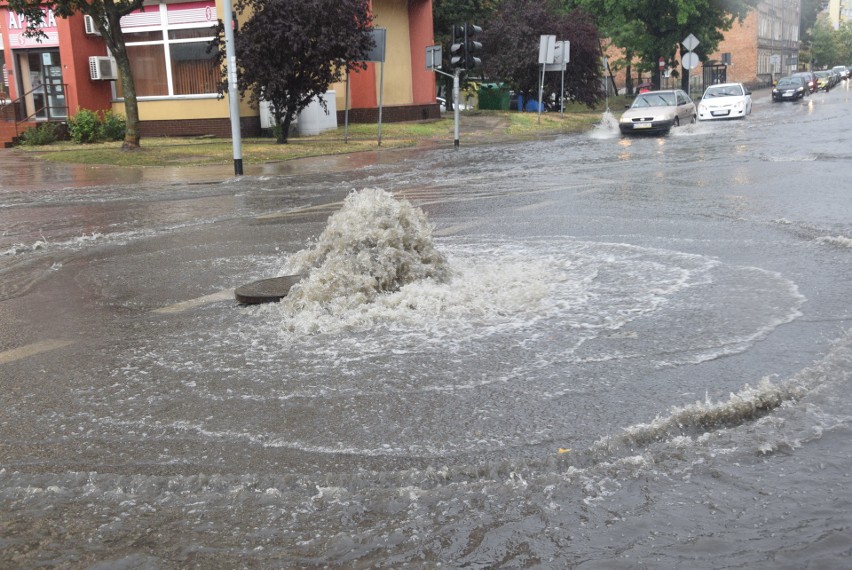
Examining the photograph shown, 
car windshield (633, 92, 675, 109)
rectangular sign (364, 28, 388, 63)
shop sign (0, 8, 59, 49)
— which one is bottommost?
car windshield (633, 92, 675, 109)

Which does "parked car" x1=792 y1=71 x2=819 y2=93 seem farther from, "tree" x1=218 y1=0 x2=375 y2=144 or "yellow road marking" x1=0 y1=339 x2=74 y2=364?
"yellow road marking" x1=0 y1=339 x2=74 y2=364

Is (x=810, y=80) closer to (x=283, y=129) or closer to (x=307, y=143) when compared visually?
(x=307, y=143)

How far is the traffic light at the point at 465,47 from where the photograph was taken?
2538 centimetres

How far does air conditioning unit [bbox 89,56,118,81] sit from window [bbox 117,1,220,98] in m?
0.87

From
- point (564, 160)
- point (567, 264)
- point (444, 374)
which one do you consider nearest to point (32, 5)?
point (564, 160)

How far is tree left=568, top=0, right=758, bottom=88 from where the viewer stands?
52.9m

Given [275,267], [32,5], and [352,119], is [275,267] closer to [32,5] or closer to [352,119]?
[32,5]

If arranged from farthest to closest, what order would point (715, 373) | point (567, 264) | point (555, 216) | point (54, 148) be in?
point (54, 148), point (555, 216), point (567, 264), point (715, 373)

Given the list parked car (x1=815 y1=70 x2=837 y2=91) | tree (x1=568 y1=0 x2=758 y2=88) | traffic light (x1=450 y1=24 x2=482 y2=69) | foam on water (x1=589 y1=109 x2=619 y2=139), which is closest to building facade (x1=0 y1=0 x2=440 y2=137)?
traffic light (x1=450 y1=24 x2=482 y2=69)

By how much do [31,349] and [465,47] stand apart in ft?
67.4

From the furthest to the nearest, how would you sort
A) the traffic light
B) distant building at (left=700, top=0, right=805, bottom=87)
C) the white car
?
distant building at (left=700, top=0, right=805, bottom=87) < the white car < the traffic light

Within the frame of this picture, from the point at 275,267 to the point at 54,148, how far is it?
21.8 meters

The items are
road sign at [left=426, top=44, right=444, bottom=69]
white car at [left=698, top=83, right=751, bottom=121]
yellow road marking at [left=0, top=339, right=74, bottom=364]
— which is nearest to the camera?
yellow road marking at [left=0, top=339, right=74, bottom=364]

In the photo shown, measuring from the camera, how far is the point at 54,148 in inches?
1106
